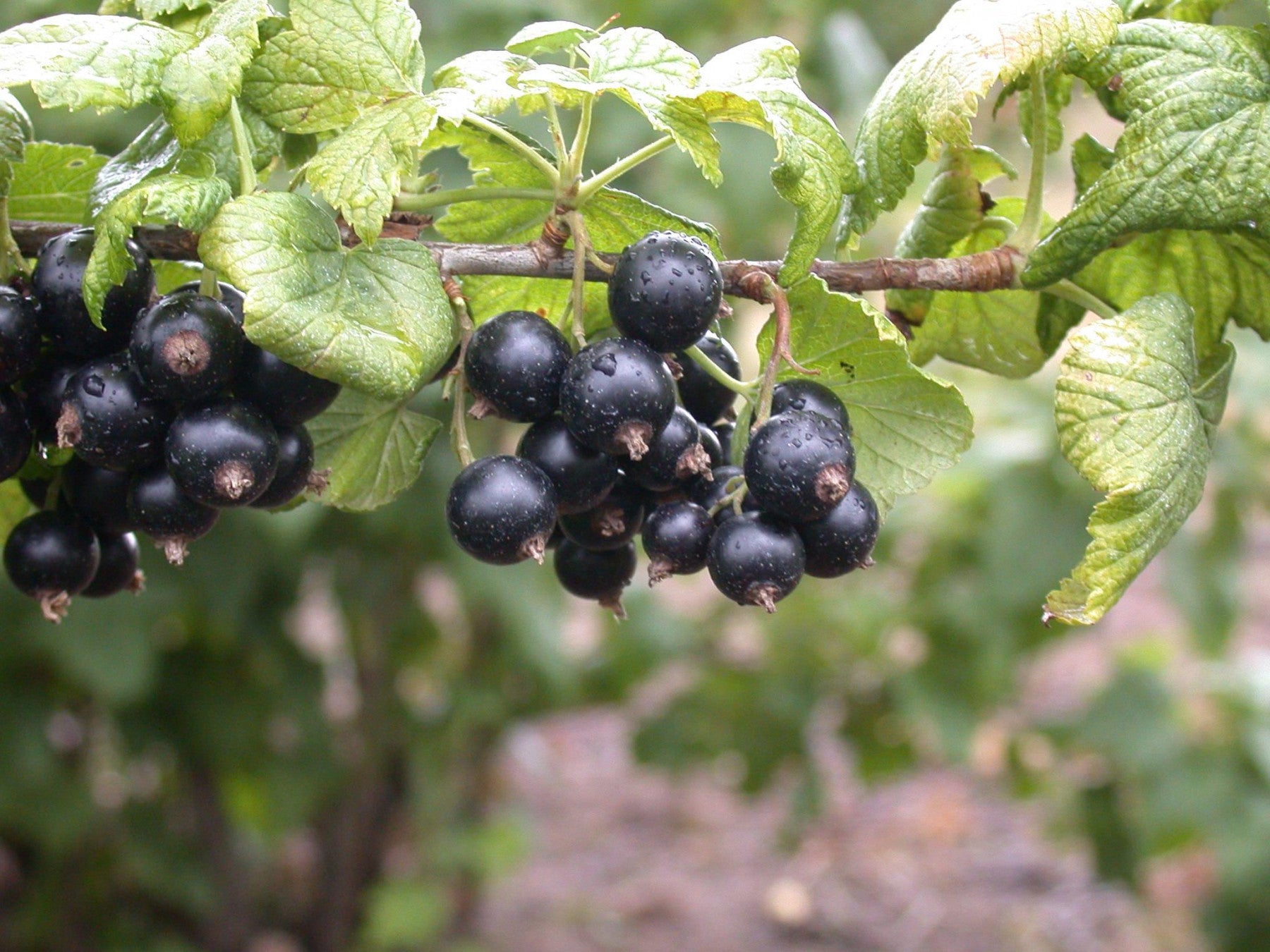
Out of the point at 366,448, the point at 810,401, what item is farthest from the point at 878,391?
the point at 366,448

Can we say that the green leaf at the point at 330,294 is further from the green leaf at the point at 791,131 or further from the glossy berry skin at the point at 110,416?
the green leaf at the point at 791,131

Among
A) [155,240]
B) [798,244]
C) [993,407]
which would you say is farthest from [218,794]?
[798,244]

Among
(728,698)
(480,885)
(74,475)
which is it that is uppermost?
(74,475)

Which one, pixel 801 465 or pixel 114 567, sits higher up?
pixel 801 465

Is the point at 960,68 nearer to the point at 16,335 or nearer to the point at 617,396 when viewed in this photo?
the point at 617,396

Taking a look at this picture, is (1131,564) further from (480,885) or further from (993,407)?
(480,885)

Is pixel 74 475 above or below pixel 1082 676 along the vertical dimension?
above
